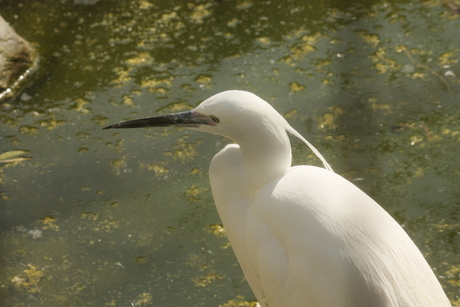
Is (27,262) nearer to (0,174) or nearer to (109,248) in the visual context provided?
(109,248)

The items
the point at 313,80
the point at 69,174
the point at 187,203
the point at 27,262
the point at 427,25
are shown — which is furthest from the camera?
the point at 427,25

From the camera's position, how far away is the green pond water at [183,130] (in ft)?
6.54

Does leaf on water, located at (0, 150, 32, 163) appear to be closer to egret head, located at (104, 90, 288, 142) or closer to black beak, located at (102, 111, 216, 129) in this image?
black beak, located at (102, 111, 216, 129)

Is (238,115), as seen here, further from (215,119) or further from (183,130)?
(183,130)

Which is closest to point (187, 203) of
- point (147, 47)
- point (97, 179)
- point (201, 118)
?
point (97, 179)

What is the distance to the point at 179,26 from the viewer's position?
3139 mm

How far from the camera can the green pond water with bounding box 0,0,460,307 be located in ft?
6.54

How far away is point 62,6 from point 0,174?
127 centimetres

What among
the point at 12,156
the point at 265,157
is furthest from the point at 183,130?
the point at 265,157

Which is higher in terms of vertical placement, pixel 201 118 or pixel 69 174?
pixel 201 118

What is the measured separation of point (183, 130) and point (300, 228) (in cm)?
125

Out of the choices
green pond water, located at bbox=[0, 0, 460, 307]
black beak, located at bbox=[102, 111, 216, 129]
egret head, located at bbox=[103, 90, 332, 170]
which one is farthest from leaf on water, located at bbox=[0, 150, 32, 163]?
egret head, located at bbox=[103, 90, 332, 170]

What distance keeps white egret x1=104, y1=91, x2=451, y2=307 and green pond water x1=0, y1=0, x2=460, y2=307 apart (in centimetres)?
44

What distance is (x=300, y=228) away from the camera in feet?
4.60
